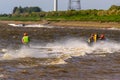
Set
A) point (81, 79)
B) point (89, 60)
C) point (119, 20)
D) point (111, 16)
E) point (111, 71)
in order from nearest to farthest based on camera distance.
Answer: point (81, 79), point (111, 71), point (89, 60), point (119, 20), point (111, 16)

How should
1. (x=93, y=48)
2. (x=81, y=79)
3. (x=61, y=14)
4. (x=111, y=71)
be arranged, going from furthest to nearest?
(x=61, y=14) < (x=93, y=48) < (x=111, y=71) < (x=81, y=79)

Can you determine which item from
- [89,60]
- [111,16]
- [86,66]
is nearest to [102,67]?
[86,66]

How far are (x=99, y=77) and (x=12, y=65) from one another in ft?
20.7

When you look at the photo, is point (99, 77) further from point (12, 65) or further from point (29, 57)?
point (29, 57)

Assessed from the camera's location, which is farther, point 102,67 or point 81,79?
point 102,67

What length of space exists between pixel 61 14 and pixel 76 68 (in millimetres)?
124892

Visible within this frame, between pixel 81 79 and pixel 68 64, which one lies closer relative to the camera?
pixel 81 79

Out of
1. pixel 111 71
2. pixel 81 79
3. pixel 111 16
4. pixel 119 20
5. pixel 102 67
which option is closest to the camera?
pixel 81 79

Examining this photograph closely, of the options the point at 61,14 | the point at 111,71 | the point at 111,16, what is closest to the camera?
the point at 111,71

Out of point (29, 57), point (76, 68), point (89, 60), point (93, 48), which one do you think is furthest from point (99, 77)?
point (93, 48)

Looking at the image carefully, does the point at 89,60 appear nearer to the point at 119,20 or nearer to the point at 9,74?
the point at 9,74

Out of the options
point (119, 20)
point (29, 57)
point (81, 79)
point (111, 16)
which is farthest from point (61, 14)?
point (81, 79)

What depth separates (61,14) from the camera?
493 ft

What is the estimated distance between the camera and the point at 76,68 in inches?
1019
